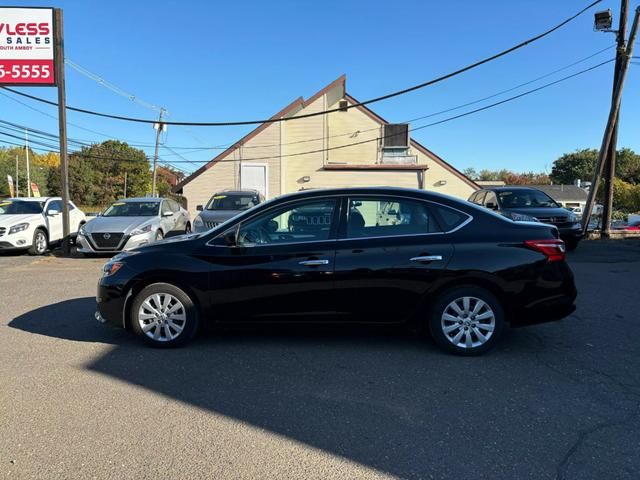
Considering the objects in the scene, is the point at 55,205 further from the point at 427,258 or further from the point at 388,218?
the point at 427,258

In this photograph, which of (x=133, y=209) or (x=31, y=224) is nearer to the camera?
(x=31, y=224)

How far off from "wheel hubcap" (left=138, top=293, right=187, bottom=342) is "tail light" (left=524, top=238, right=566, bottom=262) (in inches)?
135

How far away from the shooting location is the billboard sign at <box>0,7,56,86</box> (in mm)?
12445

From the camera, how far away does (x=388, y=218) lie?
15.1 ft

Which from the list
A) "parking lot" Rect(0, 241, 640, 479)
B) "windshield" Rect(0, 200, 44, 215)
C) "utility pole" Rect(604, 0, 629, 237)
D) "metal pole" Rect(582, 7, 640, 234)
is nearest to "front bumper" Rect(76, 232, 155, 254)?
"windshield" Rect(0, 200, 44, 215)

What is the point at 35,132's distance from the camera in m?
31.2

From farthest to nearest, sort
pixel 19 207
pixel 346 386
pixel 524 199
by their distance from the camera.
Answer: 1. pixel 19 207
2. pixel 524 199
3. pixel 346 386

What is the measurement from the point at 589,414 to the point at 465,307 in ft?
4.45

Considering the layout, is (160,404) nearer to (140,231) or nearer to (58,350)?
(58,350)

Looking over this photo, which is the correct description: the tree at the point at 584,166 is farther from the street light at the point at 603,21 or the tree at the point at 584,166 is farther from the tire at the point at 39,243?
the tire at the point at 39,243

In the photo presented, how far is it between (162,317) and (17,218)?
9.82m

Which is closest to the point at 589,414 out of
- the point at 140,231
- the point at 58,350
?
the point at 58,350

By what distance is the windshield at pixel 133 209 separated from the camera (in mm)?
12367

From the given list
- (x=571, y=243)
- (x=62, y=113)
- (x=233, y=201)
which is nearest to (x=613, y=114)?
(x=571, y=243)
